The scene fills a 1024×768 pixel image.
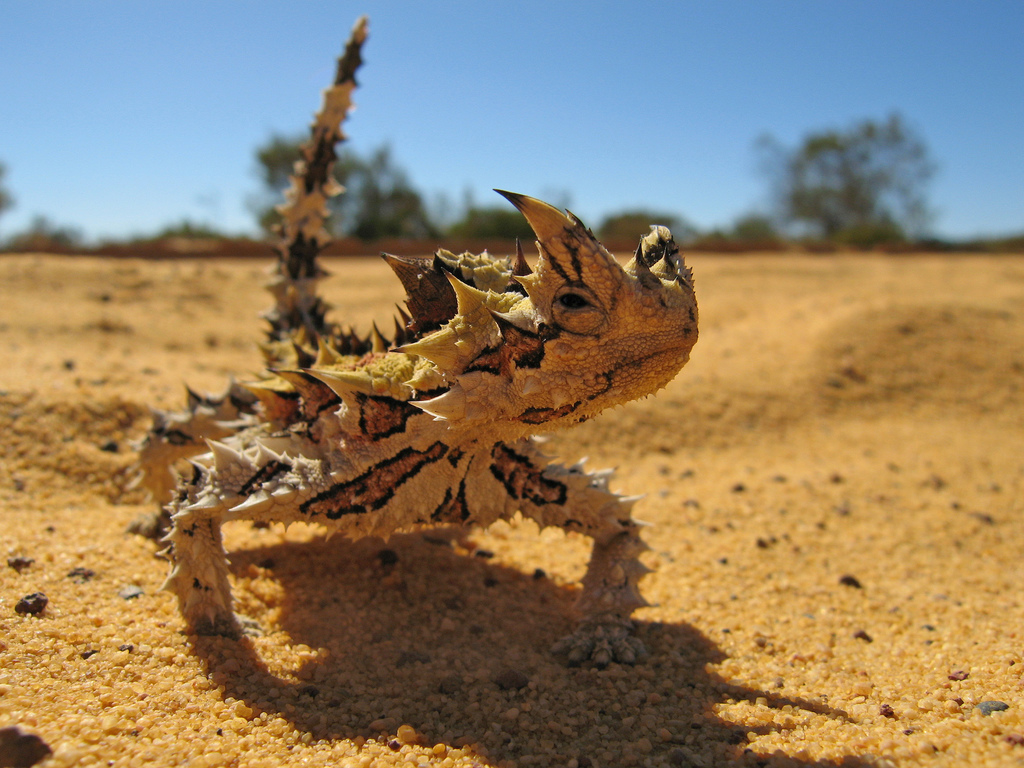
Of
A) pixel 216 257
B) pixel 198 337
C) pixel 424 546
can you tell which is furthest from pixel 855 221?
pixel 424 546

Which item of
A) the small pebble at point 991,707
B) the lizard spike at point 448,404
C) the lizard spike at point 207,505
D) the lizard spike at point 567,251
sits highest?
the lizard spike at point 567,251

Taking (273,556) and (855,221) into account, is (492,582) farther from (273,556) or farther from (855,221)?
(855,221)

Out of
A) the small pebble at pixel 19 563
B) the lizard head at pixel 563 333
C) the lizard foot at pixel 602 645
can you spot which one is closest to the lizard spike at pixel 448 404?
the lizard head at pixel 563 333

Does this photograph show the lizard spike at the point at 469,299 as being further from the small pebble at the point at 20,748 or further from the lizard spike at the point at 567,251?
the small pebble at the point at 20,748

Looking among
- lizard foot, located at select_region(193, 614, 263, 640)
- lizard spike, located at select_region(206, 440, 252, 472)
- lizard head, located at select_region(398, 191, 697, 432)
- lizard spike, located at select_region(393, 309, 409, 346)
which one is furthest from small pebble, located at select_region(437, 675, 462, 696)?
lizard spike, located at select_region(393, 309, 409, 346)

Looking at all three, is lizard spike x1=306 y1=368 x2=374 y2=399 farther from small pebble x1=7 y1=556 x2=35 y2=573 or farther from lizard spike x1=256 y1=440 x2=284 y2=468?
small pebble x1=7 y1=556 x2=35 y2=573

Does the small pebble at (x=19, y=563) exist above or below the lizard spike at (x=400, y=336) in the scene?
below

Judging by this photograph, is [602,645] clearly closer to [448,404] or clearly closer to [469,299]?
[448,404]
